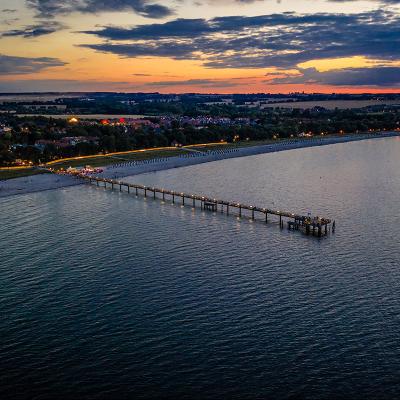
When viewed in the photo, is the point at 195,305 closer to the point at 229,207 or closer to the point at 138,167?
the point at 229,207

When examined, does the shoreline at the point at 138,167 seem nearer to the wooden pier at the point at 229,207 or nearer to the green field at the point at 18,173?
the green field at the point at 18,173

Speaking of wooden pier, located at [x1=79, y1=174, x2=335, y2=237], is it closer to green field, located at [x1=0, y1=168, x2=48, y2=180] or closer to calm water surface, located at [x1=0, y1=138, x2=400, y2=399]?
calm water surface, located at [x1=0, y1=138, x2=400, y2=399]

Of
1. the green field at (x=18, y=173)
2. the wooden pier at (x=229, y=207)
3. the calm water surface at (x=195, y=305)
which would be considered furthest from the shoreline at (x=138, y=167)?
the calm water surface at (x=195, y=305)

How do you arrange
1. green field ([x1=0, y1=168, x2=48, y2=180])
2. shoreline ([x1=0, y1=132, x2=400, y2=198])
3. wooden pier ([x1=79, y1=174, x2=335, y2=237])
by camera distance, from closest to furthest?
1. wooden pier ([x1=79, y1=174, x2=335, y2=237])
2. shoreline ([x1=0, y1=132, x2=400, y2=198])
3. green field ([x1=0, y1=168, x2=48, y2=180])

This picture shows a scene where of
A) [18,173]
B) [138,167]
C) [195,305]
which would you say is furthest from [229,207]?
[18,173]

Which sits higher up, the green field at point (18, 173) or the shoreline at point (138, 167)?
the green field at point (18, 173)

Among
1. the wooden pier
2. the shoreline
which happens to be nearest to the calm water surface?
the wooden pier
